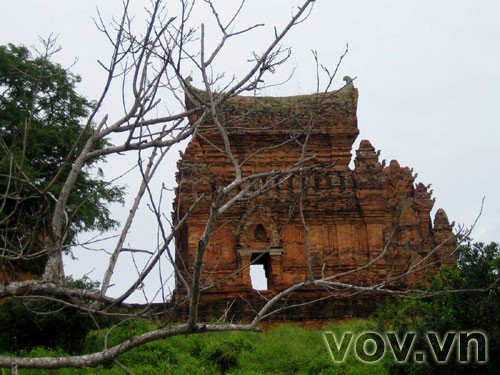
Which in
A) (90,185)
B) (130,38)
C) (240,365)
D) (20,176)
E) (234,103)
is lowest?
Result: (240,365)

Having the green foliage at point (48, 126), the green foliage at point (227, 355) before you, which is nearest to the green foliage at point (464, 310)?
the green foliage at point (227, 355)

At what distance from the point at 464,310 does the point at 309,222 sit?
896 cm

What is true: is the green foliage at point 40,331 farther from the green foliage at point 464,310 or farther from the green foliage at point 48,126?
the green foliage at point 464,310

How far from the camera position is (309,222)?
2084cm

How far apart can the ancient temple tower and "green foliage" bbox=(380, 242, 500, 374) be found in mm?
6010

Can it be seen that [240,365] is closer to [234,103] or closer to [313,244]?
[313,244]

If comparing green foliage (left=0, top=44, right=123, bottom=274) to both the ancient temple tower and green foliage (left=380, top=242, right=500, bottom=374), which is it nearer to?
the ancient temple tower

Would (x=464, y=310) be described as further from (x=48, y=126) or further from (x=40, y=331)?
(x=48, y=126)

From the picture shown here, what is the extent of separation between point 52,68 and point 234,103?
4886 millimetres

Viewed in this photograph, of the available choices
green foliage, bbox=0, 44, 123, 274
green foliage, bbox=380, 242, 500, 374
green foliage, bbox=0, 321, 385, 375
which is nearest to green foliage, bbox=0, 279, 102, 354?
green foliage, bbox=0, 321, 385, 375

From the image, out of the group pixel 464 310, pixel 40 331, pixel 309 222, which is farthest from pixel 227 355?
pixel 309 222

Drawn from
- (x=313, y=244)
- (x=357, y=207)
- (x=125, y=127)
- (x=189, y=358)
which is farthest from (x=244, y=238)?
(x=125, y=127)

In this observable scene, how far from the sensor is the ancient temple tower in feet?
62.4

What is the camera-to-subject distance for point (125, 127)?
6.65 metres
